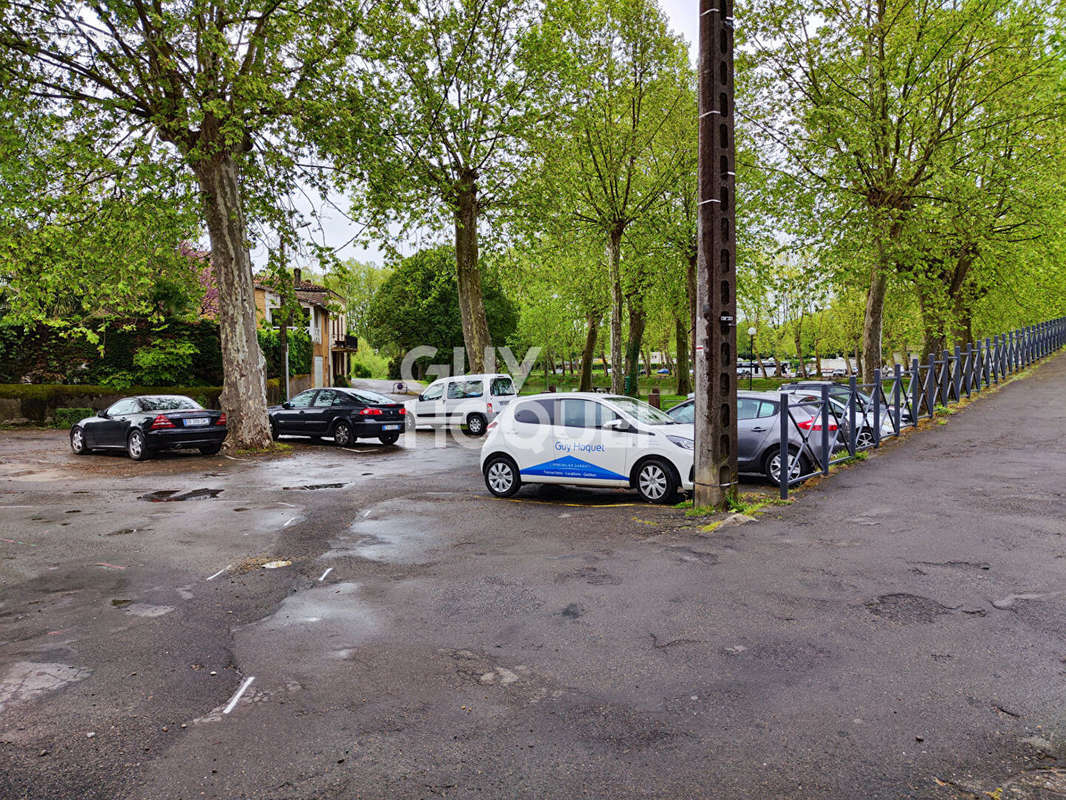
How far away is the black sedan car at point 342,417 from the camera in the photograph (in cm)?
1836

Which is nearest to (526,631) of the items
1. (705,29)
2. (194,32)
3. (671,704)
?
(671,704)

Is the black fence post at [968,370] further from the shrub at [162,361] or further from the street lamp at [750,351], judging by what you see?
the shrub at [162,361]

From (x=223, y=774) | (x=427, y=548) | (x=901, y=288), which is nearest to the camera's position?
(x=223, y=774)

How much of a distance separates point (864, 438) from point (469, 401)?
11962 millimetres

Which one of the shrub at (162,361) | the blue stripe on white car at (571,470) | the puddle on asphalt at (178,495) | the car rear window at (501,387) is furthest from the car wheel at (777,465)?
the shrub at (162,361)

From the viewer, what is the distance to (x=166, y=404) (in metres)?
16.8

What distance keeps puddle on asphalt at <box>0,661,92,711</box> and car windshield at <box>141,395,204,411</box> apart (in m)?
13.5

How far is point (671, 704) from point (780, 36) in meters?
19.3

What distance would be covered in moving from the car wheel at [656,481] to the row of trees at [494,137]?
1020 centimetres

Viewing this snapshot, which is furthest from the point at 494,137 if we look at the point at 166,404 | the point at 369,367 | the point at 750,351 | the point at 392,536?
the point at 369,367

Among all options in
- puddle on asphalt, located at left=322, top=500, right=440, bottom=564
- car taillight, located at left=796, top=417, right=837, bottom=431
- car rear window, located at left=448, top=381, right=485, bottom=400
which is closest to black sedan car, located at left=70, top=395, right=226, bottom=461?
car rear window, located at left=448, top=381, right=485, bottom=400

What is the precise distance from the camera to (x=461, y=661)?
14.5ft

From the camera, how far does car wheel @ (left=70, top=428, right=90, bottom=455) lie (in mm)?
17547

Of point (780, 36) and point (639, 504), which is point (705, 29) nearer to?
point (639, 504)
